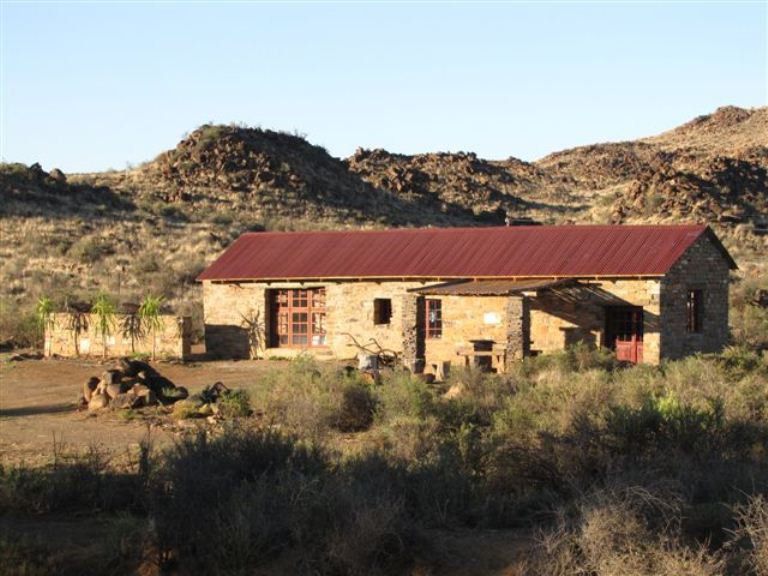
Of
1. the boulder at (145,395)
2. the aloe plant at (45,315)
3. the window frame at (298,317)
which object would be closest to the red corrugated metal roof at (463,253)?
the window frame at (298,317)

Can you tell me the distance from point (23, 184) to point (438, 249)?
112 ft

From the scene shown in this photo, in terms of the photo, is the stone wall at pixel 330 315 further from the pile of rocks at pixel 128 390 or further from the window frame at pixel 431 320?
the pile of rocks at pixel 128 390

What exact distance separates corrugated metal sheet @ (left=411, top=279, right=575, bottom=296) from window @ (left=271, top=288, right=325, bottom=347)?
353 cm

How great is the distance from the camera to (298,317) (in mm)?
31094

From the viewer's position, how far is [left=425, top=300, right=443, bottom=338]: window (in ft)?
93.2

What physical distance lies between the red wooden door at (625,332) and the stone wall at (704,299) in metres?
0.57

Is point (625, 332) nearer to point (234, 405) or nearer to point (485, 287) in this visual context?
point (485, 287)

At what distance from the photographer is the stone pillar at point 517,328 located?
85.4 feet

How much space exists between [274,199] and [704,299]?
3649 centimetres

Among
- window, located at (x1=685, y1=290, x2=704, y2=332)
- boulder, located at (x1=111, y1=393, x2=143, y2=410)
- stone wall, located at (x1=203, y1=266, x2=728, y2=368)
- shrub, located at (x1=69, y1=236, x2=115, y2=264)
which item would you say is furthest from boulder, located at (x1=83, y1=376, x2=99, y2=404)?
shrub, located at (x1=69, y1=236, x2=115, y2=264)

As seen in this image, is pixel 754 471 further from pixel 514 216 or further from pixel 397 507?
pixel 514 216

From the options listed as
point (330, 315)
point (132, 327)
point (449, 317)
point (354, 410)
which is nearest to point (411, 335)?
point (449, 317)

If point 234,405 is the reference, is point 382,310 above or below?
above

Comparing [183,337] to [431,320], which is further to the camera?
[183,337]
